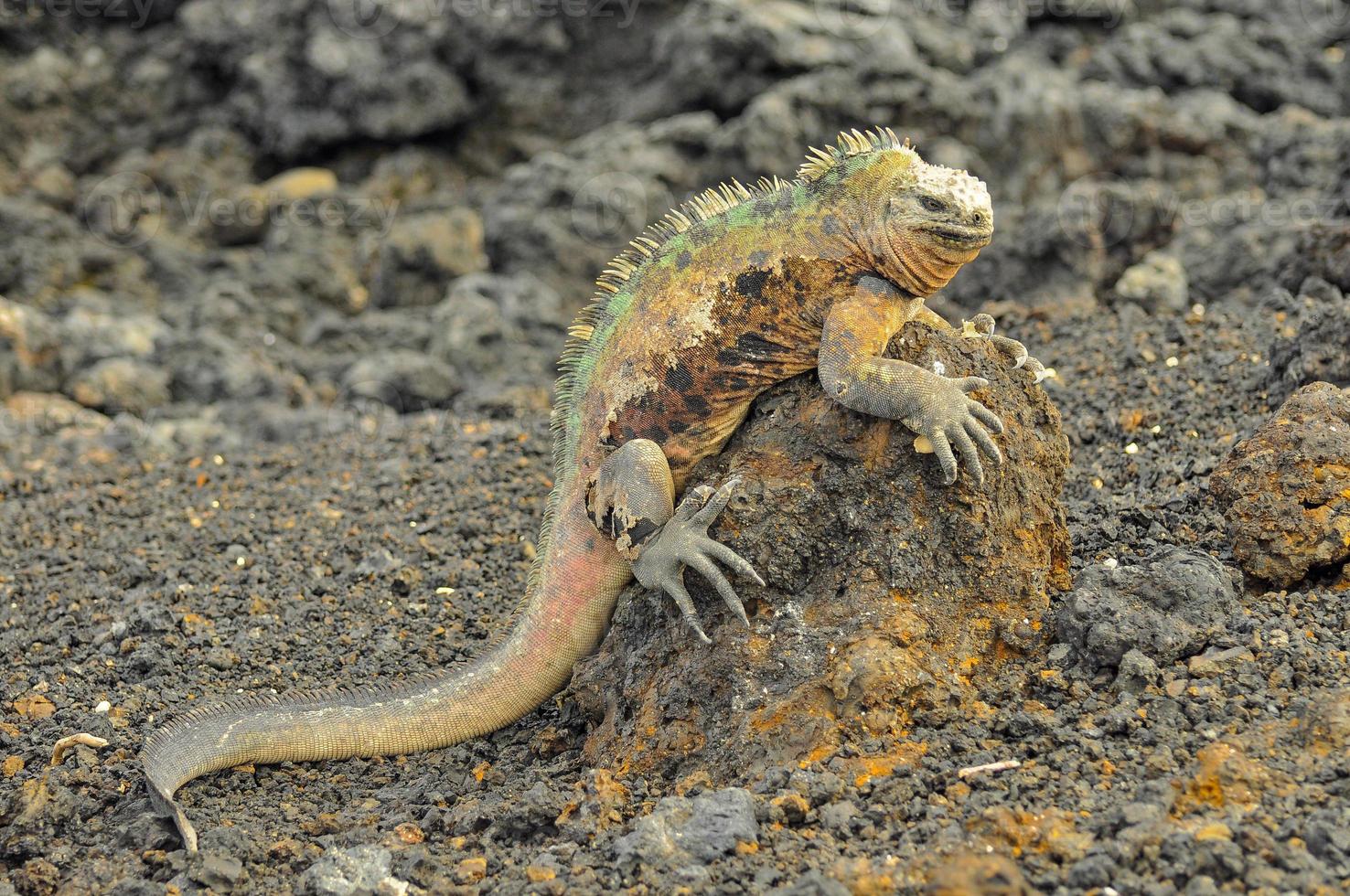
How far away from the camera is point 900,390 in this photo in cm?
374

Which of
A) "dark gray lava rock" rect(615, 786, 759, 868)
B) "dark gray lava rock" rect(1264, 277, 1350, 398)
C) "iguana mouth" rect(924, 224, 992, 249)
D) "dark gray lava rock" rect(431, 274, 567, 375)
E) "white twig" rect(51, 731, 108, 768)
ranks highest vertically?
"iguana mouth" rect(924, 224, 992, 249)

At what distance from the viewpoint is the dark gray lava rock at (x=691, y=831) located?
328 cm

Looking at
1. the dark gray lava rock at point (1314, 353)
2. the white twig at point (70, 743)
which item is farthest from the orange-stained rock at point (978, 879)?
the dark gray lava rock at point (1314, 353)

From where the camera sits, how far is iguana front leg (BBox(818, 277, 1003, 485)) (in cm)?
371

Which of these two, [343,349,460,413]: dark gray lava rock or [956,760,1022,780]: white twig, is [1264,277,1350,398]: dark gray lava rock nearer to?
[956,760,1022,780]: white twig

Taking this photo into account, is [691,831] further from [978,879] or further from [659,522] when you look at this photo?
[659,522]

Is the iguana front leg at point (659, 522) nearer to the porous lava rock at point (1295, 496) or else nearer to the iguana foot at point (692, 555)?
the iguana foot at point (692, 555)

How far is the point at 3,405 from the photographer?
9.63 metres

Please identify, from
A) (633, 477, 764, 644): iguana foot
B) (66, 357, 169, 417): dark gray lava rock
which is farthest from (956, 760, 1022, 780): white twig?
(66, 357, 169, 417): dark gray lava rock

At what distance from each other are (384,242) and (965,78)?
19.1ft

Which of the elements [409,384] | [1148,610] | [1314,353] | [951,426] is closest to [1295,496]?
[1148,610]

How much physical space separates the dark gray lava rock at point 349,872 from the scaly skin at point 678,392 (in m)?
0.64

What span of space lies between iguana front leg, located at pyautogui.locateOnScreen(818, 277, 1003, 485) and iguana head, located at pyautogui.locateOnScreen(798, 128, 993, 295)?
21 centimetres

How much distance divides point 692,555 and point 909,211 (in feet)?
4.21
